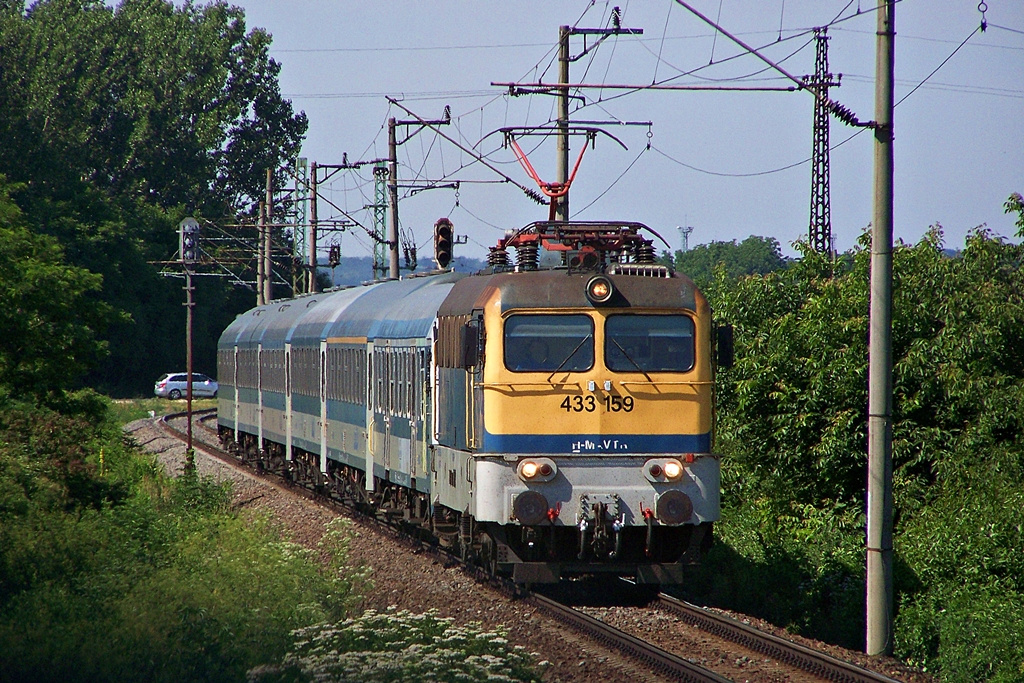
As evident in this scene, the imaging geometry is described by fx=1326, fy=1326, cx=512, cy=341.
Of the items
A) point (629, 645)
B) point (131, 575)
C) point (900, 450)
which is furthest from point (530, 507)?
point (900, 450)

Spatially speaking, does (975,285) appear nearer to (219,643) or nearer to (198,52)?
(219,643)

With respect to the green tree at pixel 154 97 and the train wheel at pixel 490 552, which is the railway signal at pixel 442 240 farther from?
the green tree at pixel 154 97

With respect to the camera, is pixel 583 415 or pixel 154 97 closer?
pixel 583 415

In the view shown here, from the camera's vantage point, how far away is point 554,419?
12.0 metres

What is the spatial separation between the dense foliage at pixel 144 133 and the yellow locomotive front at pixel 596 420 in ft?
150

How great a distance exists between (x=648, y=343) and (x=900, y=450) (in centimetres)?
579

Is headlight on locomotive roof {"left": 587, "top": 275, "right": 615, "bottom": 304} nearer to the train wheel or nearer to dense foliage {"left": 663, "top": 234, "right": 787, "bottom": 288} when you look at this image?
the train wheel

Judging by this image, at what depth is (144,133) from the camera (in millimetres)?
65125

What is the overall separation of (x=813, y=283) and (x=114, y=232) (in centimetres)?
4238

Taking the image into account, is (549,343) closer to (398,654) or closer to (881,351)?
(881,351)

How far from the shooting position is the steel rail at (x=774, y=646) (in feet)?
33.7

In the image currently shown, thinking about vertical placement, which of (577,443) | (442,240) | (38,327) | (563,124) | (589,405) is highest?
(563,124)

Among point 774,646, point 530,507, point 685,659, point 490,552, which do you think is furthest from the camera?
point 490,552

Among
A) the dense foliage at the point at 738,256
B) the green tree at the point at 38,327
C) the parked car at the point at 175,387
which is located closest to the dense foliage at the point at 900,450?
the green tree at the point at 38,327
